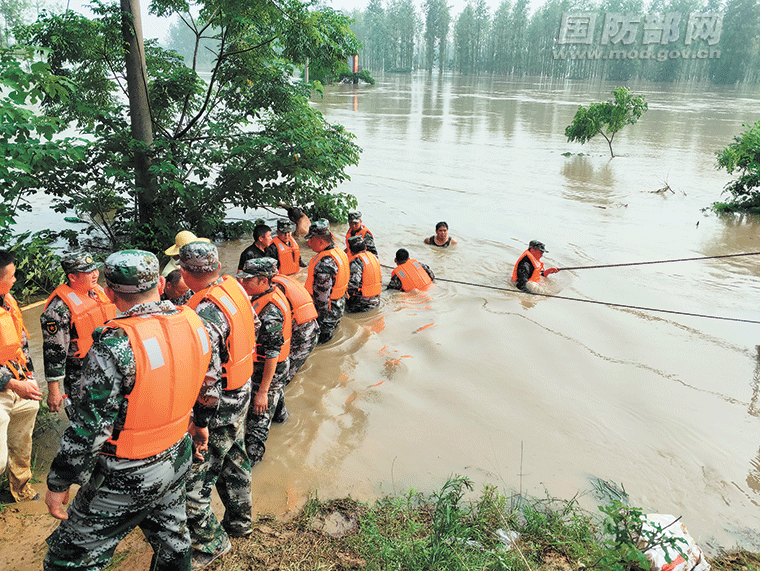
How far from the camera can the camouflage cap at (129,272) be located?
2.25 meters

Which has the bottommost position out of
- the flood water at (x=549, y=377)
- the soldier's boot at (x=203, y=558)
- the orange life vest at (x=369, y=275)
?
the flood water at (x=549, y=377)

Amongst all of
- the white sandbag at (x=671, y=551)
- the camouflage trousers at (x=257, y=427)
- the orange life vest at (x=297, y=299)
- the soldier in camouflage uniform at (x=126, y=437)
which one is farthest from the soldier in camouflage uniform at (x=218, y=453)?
the white sandbag at (x=671, y=551)

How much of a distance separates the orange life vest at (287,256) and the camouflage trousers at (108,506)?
4983mm

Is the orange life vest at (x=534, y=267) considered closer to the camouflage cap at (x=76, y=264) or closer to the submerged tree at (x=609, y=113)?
the camouflage cap at (x=76, y=264)

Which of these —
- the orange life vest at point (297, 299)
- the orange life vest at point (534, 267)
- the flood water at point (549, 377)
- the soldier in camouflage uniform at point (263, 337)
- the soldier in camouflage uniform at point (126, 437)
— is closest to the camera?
the soldier in camouflage uniform at point (126, 437)

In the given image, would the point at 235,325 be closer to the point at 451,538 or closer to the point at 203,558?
the point at 203,558

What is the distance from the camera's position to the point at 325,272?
5.83 metres

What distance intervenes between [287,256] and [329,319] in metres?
1.56

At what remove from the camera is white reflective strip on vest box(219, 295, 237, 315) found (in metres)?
2.96

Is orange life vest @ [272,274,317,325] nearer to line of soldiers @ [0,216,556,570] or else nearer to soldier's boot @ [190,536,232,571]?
line of soldiers @ [0,216,556,570]

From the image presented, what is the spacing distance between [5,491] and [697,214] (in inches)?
654

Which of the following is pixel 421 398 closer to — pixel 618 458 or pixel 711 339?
pixel 618 458

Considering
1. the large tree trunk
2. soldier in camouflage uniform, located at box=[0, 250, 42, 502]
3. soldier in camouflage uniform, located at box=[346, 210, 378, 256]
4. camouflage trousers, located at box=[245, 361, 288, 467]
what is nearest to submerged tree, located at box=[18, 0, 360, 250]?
the large tree trunk

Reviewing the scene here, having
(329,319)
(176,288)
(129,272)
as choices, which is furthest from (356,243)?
(129,272)
